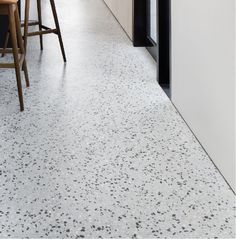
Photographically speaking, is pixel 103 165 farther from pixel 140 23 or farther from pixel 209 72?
pixel 140 23

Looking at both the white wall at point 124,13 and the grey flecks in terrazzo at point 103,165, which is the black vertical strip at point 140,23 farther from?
the grey flecks in terrazzo at point 103,165

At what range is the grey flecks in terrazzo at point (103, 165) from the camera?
1775 mm

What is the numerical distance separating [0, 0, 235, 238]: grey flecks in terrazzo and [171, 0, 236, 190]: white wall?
10 centimetres

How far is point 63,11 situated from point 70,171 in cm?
531

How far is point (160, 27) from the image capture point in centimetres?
325

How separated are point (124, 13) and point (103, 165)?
10.6 feet

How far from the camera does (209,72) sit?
2141 millimetres

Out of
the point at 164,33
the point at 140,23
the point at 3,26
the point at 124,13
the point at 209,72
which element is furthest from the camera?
the point at 124,13

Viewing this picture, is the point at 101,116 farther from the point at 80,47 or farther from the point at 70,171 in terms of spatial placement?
the point at 80,47

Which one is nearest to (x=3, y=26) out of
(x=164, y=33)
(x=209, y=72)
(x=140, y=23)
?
(x=140, y=23)

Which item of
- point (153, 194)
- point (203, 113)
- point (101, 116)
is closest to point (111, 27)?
point (101, 116)

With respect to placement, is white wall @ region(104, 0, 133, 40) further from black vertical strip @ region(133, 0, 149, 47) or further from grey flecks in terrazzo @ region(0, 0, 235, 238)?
grey flecks in terrazzo @ region(0, 0, 235, 238)

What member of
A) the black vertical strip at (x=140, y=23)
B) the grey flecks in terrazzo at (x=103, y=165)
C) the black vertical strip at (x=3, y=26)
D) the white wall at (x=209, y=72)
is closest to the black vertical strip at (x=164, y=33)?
the grey flecks in terrazzo at (x=103, y=165)

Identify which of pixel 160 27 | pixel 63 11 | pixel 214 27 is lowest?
pixel 63 11
